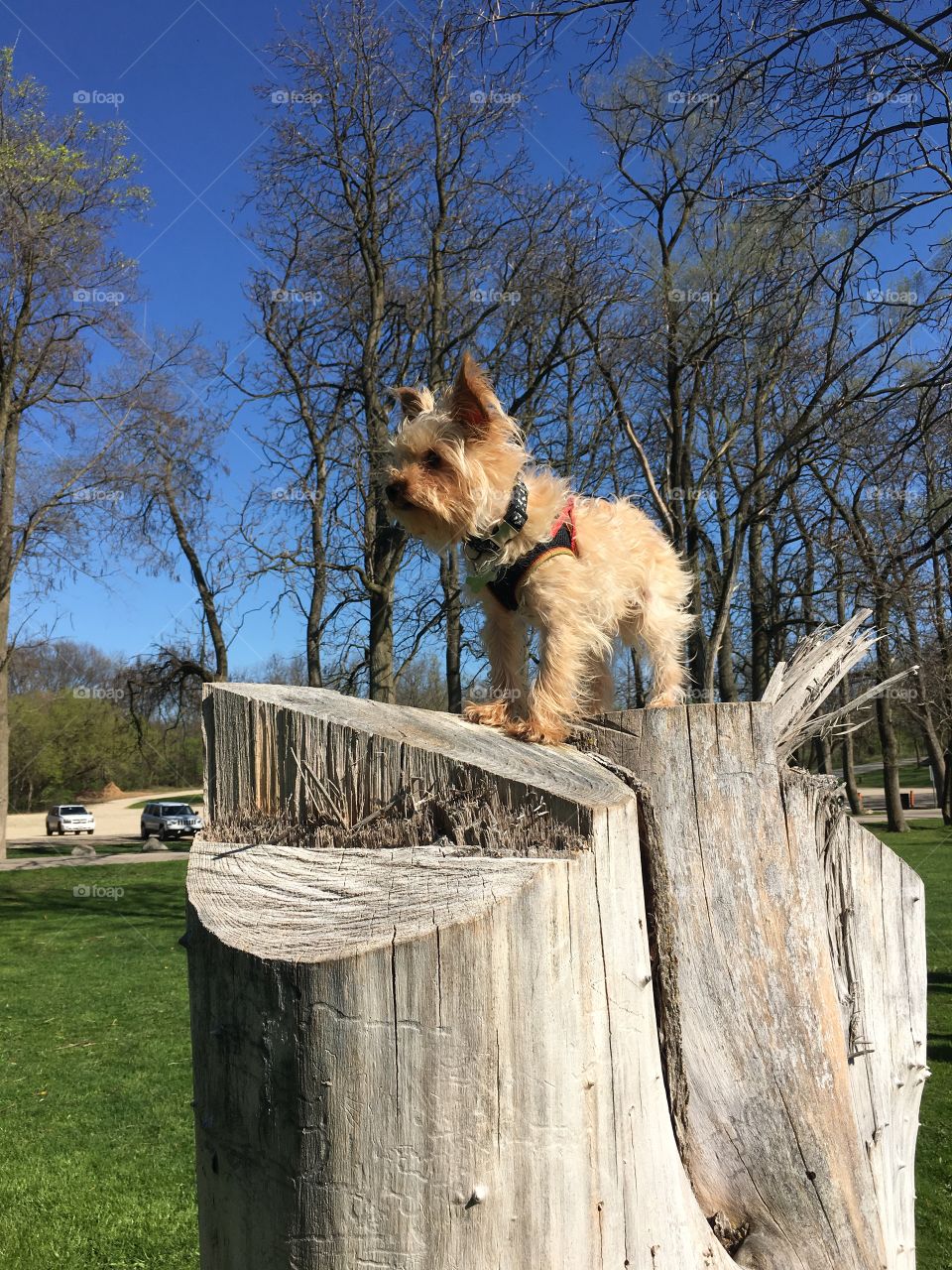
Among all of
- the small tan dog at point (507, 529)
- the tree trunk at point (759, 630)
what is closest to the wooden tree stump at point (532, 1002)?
the small tan dog at point (507, 529)

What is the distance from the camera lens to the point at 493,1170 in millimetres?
1323

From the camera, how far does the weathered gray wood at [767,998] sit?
2.09m

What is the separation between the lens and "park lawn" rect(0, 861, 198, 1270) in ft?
21.1

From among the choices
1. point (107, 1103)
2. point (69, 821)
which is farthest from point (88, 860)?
point (107, 1103)

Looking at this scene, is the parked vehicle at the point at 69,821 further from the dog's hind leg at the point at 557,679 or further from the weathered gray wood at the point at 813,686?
the weathered gray wood at the point at 813,686

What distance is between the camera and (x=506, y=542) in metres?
3.77

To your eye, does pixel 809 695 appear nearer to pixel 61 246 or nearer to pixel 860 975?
pixel 860 975

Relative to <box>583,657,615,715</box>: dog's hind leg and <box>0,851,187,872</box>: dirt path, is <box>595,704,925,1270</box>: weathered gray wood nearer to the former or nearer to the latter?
<box>583,657,615,715</box>: dog's hind leg

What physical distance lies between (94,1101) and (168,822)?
115 ft

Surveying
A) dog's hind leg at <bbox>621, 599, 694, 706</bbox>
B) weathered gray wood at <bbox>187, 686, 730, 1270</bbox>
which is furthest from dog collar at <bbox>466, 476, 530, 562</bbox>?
weathered gray wood at <bbox>187, 686, 730, 1270</bbox>

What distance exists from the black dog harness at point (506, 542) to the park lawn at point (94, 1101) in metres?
5.39

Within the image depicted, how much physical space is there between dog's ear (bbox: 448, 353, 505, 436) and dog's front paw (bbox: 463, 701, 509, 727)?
45.3 inches

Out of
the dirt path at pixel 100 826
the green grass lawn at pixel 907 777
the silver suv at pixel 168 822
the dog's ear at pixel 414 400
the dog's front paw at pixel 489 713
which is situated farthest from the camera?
the green grass lawn at pixel 907 777

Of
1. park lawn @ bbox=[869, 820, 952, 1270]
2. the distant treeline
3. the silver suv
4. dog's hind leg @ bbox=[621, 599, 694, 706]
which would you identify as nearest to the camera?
dog's hind leg @ bbox=[621, 599, 694, 706]
